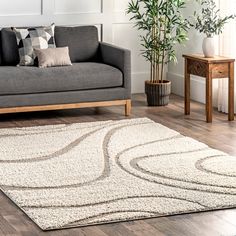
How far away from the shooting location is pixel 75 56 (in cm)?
762

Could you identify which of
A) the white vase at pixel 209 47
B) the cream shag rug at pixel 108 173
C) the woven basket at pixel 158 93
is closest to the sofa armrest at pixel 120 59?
the woven basket at pixel 158 93

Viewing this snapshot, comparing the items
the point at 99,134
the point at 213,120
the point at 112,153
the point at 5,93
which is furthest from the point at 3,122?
the point at 213,120

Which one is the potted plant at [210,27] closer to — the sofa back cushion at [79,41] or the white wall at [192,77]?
the white wall at [192,77]

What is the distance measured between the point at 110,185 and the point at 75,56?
2717mm

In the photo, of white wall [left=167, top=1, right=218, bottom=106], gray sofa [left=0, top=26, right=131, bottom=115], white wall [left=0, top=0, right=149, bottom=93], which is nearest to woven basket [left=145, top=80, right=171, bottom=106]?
white wall [left=167, top=1, right=218, bottom=106]

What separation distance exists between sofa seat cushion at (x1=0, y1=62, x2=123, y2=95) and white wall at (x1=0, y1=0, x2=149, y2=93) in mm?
790

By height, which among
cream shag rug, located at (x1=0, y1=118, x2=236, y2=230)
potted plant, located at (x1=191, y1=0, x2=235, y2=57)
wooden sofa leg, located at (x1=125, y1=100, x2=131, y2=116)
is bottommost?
cream shag rug, located at (x1=0, y1=118, x2=236, y2=230)

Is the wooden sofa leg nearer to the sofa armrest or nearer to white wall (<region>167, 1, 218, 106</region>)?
the sofa armrest

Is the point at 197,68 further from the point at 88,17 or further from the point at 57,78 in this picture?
the point at 88,17

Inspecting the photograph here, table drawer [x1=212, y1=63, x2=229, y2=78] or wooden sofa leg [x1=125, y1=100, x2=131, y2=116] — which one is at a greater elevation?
table drawer [x1=212, y1=63, x2=229, y2=78]

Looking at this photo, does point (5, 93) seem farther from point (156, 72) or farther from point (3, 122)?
point (156, 72)

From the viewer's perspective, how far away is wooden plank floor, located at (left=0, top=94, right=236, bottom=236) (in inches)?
171

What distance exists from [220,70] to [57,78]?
4.72ft

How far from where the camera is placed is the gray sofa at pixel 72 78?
6859mm
